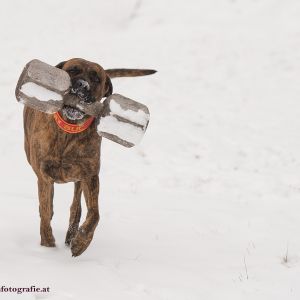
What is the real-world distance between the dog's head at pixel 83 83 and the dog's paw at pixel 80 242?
40.0 inches

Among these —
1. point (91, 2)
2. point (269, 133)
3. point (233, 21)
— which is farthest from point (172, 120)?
point (91, 2)

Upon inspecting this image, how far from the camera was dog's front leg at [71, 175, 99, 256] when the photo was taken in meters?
4.25

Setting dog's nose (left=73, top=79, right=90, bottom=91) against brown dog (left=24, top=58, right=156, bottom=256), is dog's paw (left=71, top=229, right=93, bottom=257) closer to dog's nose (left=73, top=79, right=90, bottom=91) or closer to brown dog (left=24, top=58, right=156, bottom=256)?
brown dog (left=24, top=58, right=156, bottom=256)

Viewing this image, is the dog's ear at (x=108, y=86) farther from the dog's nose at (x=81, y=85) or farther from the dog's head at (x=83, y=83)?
the dog's nose at (x=81, y=85)

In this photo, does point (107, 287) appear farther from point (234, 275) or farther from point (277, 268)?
point (277, 268)

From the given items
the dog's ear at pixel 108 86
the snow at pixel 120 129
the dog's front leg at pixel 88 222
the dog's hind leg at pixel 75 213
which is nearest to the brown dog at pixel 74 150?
the dog's front leg at pixel 88 222

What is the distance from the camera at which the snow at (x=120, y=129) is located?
3.86 metres

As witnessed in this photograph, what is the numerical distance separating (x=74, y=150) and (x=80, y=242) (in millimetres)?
833

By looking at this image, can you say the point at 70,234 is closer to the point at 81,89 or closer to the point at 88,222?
the point at 88,222

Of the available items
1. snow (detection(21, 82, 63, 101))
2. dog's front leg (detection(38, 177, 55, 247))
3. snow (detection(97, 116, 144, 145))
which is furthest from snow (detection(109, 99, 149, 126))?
dog's front leg (detection(38, 177, 55, 247))

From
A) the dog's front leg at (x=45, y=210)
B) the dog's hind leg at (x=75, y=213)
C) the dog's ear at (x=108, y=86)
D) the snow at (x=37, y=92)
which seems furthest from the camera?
the dog's hind leg at (x=75, y=213)

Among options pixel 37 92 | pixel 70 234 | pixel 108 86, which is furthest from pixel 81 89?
pixel 70 234

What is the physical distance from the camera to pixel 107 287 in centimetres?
357

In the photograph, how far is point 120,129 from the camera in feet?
12.8
